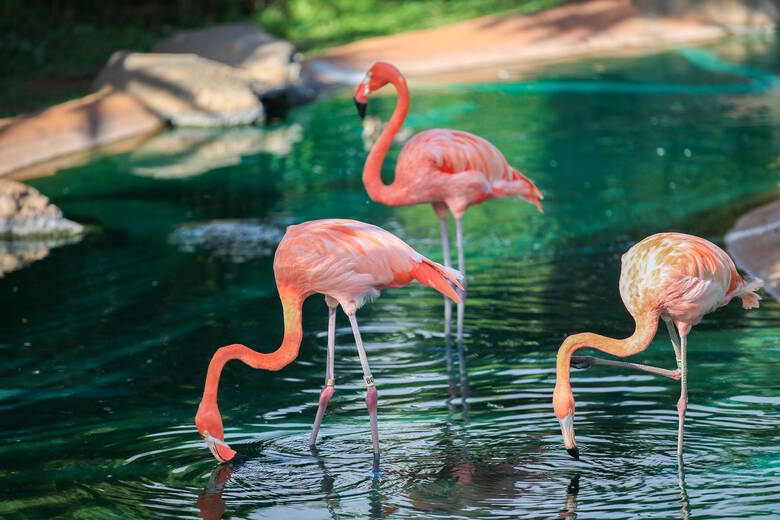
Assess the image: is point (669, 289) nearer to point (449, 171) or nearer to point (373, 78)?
point (449, 171)

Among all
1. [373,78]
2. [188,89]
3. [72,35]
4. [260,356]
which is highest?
[72,35]

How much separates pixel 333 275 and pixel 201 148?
25.0ft

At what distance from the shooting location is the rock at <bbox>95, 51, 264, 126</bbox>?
1259cm

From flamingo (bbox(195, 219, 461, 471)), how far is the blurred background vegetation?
920 cm

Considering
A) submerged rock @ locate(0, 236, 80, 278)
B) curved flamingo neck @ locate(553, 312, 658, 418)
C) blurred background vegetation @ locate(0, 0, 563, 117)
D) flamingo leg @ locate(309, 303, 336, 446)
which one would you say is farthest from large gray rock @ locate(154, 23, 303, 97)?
curved flamingo neck @ locate(553, 312, 658, 418)

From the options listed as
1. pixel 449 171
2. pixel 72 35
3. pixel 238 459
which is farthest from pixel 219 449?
→ pixel 72 35

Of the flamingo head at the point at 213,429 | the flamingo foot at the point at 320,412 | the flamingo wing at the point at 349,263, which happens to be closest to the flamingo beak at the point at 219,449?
the flamingo head at the point at 213,429

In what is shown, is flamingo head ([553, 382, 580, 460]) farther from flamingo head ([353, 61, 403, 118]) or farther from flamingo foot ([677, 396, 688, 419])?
flamingo head ([353, 61, 403, 118])

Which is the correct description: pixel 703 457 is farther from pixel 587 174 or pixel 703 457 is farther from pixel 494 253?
pixel 587 174

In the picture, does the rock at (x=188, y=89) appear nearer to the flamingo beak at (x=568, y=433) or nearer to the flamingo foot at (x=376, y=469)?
the flamingo foot at (x=376, y=469)

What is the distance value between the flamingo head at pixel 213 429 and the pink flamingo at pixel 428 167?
193 centimetres

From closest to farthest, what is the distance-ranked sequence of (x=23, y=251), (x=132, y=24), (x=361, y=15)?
(x=23, y=251) < (x=132, y=24) < (x=361, y=15)

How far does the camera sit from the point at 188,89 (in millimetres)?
12656

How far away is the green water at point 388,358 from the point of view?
397 centimetres
